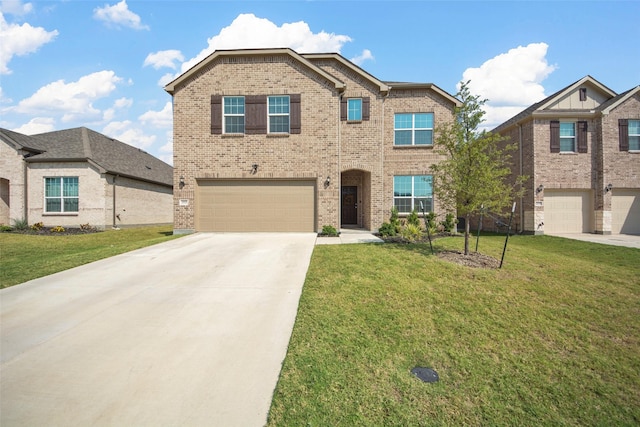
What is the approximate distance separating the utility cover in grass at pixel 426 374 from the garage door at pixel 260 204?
9699 millimetres

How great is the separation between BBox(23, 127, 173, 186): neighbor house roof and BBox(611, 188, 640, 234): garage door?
28.1 meters

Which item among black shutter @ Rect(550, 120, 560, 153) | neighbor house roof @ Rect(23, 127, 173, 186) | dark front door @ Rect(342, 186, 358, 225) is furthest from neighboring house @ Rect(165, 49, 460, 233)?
black shutter @ Rect(550, 120, 560, 153)

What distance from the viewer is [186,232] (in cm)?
1281

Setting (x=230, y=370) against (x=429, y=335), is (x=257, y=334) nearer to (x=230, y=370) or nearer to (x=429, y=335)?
(x=230, y=370)

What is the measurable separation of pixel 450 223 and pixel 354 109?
7196 mm

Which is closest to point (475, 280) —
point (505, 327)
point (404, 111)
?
point (505, 327)

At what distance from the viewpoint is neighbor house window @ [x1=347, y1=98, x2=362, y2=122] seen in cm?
1404

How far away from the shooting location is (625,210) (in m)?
15.6

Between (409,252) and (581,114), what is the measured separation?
1491cm

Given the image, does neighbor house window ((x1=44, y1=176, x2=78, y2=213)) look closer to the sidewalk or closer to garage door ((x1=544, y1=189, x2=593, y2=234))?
the sidewalk

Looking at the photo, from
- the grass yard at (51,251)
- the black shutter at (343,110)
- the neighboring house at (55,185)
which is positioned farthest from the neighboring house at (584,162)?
the neighboring house at (55,185)

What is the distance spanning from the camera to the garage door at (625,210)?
50.9ft

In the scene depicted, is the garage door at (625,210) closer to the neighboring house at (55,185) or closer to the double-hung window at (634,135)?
the double-hung window at (634,135)

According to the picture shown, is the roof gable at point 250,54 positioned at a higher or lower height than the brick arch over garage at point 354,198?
higher
